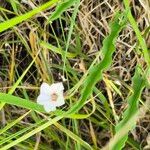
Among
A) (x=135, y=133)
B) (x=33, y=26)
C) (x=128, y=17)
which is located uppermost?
(x=33, y=26)

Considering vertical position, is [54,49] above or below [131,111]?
above

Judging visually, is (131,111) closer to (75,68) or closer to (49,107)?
(49,107)

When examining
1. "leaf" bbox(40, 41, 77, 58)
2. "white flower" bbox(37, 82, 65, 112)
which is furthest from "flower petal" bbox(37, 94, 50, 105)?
"leaf" bbox(40, 41, 77, 58)

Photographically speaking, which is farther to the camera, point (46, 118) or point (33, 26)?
point (33, 26)

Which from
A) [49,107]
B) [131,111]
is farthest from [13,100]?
[131,111]

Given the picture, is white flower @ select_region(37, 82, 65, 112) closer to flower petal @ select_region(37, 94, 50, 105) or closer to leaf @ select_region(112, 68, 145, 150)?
flower petal @ select_region(37, 94, 50, 105)

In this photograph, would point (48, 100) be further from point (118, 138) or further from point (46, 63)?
point (118, 138)

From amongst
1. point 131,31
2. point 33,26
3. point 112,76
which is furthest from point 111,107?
point 33,26

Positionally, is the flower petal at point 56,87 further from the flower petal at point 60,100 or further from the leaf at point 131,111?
the leaf at point 131,111
